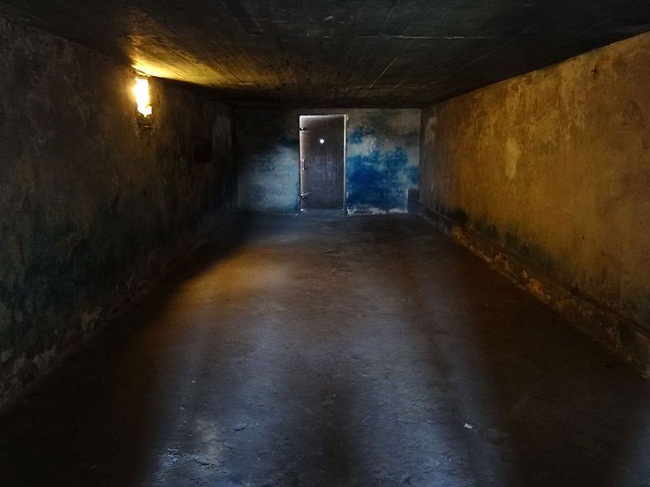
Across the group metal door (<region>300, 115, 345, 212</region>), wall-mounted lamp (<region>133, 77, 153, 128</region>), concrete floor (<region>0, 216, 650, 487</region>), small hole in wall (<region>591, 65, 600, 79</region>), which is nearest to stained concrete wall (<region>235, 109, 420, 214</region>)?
metal door (<region>300, 115, 345, 212</region>)

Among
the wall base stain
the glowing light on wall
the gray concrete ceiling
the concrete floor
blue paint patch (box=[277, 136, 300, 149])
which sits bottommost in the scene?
the concrete floor

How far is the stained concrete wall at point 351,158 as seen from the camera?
9844 millimetres

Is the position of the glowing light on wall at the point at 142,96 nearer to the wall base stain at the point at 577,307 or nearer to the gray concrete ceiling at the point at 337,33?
the gray concrete ceiling at the point at 337,33

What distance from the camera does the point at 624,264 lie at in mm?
3258

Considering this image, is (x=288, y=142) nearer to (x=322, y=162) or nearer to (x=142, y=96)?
(x=322, y=162)

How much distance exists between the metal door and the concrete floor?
6.96 meters

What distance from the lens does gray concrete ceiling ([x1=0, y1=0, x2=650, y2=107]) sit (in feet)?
7.89

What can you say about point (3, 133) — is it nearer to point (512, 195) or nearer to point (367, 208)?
point (512, 195)

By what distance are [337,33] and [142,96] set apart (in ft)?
8.07

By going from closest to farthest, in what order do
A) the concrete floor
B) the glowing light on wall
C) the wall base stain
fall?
1. the concrete floor
2. the wall base stain
3. the glowing light on wall

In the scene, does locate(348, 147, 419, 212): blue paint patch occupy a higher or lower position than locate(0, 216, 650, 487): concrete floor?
higher

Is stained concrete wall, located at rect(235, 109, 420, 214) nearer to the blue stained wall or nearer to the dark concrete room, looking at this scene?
the blue stained wall

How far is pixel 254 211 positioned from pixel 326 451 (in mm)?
8345

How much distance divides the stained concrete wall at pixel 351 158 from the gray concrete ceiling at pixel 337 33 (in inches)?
194
